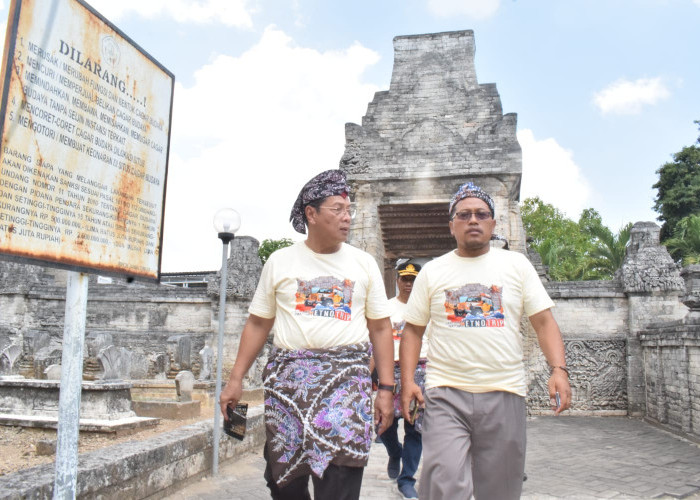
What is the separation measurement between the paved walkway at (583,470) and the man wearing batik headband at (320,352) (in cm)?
199

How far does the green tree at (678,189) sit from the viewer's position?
2638cm

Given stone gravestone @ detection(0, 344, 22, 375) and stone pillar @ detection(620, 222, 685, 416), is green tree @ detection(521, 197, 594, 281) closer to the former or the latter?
stone pillar @ detection(620, 222, 685, 416)

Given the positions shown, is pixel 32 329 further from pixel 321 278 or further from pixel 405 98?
pixel 321 278

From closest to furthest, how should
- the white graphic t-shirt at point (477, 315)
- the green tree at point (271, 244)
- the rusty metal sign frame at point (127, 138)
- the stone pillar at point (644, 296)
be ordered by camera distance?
the rusty metal sign frame at point (127, 138) → the white graphic t-shirt at point (477, 315) → the stone pillar at point (644, 296) → the green tree at point (271, 244)

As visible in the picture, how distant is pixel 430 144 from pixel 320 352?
8.43 m

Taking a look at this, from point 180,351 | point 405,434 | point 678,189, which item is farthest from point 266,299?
point 678,189

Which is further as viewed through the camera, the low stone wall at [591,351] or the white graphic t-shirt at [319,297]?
the low stone wall at [591,351]

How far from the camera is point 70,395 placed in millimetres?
2484

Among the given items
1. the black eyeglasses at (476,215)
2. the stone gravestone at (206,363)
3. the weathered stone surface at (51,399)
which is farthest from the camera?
the stone gravestone at (206,363)

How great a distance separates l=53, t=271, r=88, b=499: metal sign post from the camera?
2.46 metres

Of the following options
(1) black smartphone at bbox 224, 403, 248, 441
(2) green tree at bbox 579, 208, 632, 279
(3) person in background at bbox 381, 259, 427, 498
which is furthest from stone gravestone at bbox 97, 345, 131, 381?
(2) green tree at bbox 579, 208, 632, 279

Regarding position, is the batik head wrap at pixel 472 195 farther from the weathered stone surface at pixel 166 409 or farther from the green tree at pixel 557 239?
the green tree at pixel 557 239

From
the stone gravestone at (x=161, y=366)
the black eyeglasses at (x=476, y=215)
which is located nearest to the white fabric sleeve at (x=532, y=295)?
the black eyeglasses at (x=476, y=215)

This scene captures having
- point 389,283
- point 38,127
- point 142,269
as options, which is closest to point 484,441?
point 142,269
